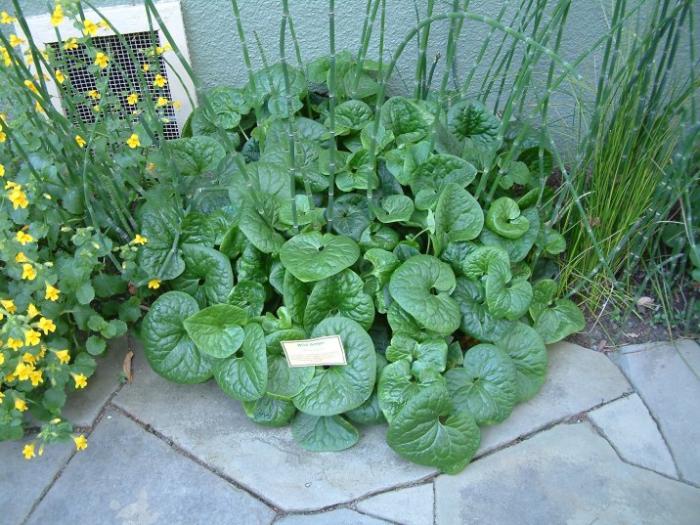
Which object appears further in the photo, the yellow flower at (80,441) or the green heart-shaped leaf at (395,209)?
the green heart-shaped leaf at (395,209)

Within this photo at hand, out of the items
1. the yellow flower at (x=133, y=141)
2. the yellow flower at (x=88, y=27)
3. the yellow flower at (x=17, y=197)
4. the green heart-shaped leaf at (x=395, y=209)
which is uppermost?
the yellow flower at (x=88, y=27)

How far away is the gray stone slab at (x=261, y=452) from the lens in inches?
57.7

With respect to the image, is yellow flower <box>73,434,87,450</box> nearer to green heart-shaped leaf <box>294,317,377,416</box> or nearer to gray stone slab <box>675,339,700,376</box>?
green heart-shaped leaf <box>294,317,377,416</box>

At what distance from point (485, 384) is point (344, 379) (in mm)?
343

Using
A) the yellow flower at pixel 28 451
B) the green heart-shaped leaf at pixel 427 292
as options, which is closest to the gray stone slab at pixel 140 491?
the yellow flower at pixel 28 451

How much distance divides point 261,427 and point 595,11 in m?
1.54

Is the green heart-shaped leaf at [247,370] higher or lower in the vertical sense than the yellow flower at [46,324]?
lower

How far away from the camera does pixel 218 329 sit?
1.59m

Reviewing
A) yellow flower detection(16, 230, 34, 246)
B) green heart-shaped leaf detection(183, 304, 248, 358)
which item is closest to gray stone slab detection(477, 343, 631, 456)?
green heart-shaped leaf detection(183, 304, 248, 358)

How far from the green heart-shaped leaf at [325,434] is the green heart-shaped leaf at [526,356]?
43 cm

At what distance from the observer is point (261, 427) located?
1601mm

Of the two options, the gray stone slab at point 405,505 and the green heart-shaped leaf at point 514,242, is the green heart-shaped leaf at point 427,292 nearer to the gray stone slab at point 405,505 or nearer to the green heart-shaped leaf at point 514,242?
the green heart-shaped leaf at point 514,242

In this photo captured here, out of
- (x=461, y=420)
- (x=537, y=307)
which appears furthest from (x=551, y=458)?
(x=537, y=307)

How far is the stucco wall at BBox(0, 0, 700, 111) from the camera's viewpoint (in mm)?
1955
